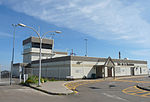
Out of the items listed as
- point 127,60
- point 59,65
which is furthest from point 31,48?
point 127,60

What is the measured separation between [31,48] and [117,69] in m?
24.5

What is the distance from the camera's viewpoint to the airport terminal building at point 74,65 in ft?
100

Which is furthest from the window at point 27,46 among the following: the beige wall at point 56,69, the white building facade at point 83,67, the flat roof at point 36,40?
the beige wall at point 56,69

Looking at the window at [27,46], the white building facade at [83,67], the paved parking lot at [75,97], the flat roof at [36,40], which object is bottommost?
the paved parking lot at [75,97]

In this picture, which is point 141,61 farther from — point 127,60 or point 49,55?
point 49,55

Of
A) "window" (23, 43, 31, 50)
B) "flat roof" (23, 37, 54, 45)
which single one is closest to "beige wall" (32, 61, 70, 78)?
"flat roof" (23, 37, 54, 45)

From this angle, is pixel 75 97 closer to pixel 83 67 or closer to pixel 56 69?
pixel 83 67

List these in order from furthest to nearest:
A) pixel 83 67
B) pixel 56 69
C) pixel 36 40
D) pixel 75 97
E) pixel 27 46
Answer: pixel 27 46
pixel 36 40
pixel 56 69
pixel 83 67
pixel 75 97

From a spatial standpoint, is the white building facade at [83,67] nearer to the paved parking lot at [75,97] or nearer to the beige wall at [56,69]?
the beige wall at [56,69]

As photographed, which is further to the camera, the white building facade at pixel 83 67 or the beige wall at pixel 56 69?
the beige wall at pixel 56 69

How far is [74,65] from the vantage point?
30.2 m

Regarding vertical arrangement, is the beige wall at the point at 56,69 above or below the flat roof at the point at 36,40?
below

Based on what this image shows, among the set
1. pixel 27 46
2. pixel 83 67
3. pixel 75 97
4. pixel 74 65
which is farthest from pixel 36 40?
pixel 75 97

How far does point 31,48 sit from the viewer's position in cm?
4397
